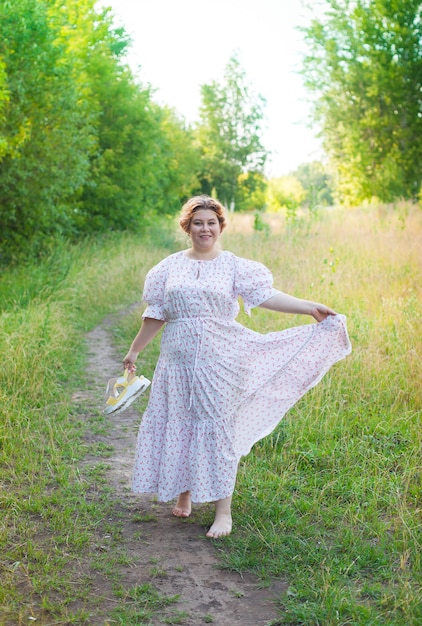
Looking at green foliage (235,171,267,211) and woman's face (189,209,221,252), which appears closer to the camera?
woman's face (189,209,221,252)

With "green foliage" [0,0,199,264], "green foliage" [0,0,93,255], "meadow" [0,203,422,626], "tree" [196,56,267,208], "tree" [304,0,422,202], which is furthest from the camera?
"tree" [196,56,267,208]

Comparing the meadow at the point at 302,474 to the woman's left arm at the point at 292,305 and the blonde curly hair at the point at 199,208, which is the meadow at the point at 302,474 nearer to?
the blonde curly hair at the point at 199,208

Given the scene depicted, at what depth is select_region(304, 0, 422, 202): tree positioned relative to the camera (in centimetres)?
2500

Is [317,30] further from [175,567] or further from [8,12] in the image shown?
[175,567]

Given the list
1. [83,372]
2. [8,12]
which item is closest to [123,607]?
[83,372]

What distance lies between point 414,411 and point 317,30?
85.9 ft

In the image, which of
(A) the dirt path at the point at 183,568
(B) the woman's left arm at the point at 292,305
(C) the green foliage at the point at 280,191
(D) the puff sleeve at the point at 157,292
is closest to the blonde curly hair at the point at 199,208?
(D) the puff sleeve at the point at 157,292

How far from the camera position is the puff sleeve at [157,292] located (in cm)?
425

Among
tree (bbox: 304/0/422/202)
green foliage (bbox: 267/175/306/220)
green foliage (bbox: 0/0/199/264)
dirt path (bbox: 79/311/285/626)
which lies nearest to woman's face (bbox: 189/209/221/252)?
dirt path (bbox: 79/311/285/626)

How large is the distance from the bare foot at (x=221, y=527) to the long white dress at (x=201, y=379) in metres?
0.14

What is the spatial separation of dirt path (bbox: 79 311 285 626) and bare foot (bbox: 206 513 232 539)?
52 millimetres

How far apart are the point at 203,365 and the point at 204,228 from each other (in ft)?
2.65

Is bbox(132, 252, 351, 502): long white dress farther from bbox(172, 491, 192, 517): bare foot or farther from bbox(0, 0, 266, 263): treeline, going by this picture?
bbox(0, 0, 266, 263): treeline

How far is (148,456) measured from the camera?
418 cm
